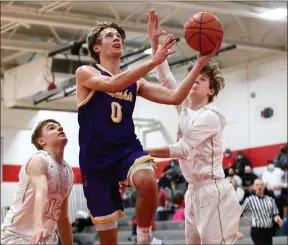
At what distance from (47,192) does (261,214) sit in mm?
7397

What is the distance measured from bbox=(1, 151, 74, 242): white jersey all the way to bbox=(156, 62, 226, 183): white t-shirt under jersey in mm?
1161

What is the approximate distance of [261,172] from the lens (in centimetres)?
2014

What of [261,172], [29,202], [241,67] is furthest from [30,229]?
[241,67]

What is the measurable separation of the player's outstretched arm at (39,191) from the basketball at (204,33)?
67.0 inches

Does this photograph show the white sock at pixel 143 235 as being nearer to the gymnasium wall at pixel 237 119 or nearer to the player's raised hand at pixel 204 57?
the player's raised hand at pixel 204 57

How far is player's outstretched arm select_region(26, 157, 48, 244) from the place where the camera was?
16.5 feet

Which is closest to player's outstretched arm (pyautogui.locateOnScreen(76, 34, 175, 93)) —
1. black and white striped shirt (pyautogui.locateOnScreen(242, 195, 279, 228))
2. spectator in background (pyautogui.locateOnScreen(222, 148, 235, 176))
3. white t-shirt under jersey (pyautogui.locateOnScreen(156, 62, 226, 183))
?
white t-shirt under jersey (pyautogui.locateOnScreen(156, 62, 226, 183))

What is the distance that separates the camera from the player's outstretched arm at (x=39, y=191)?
16.5 ft

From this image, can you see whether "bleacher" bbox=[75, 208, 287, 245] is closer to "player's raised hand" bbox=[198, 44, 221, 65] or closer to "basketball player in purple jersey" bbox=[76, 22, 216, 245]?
"basketball player in purple jersey" bbox=[76, 22, 216, 245]

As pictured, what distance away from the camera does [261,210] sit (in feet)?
39.7

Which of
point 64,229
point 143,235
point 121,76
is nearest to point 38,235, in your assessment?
point 143,235

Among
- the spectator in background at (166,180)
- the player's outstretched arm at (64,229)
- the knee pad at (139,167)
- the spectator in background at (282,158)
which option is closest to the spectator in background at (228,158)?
the spectator in background at (166,180)

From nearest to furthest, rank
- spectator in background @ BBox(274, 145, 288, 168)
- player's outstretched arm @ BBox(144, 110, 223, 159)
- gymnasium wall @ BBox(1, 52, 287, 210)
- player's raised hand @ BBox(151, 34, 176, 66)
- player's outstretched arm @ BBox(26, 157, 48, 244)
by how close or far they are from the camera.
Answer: player's raised hand @ BBox(151, 34, 176, 66), player's outstretched arm @ BBox(26, 157, 48, 244), player's outstretched arm @ BBox(144, 110, 223, 159), spectator in background @ BBox(274, 145, 288, 168), gymnasium wall @ BBox(1, 52, 287, 210)

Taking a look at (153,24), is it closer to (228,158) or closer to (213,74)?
(213,74)
